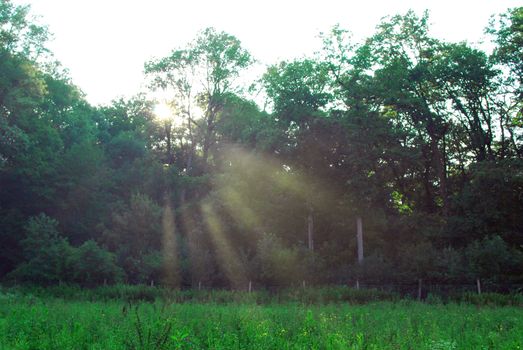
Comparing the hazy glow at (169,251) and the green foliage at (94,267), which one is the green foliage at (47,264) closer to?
the green foliage at (94,267)

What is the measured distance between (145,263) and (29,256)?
32.2ft

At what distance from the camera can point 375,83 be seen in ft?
144

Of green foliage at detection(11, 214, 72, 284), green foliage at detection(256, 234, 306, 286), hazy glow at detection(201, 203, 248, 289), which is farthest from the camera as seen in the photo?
green foliage at detection(11, 214, 72, 284)

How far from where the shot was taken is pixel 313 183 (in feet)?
143

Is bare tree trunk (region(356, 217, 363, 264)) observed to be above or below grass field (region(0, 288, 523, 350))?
above

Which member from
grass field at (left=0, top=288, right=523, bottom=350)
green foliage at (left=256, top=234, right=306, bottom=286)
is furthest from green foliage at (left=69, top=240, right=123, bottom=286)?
grass field at (left=0, top=288, right=523, bottom=350)

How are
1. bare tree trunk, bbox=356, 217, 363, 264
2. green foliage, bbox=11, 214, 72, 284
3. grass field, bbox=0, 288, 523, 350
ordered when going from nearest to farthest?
grass field, bbox=0, 288, 523, 350
green foliage, bbox=11, 214, 72, 284
bare tree trunk, bbox=356, 217, 363, 264

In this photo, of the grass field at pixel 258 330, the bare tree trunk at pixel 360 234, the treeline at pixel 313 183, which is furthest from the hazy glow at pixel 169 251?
the grass field at pixel 258 330

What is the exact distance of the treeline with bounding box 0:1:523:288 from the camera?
3797 cm

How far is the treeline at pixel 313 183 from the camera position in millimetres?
37969

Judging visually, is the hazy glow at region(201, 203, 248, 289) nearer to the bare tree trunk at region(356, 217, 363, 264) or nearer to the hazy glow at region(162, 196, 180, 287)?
the hazy glow at region(162, 196, 180, 287)

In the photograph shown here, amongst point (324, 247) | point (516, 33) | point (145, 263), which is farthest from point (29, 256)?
point (516, 33)

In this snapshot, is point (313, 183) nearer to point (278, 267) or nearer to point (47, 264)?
point (278, 267)

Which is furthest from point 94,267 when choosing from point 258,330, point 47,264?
point 258,330
